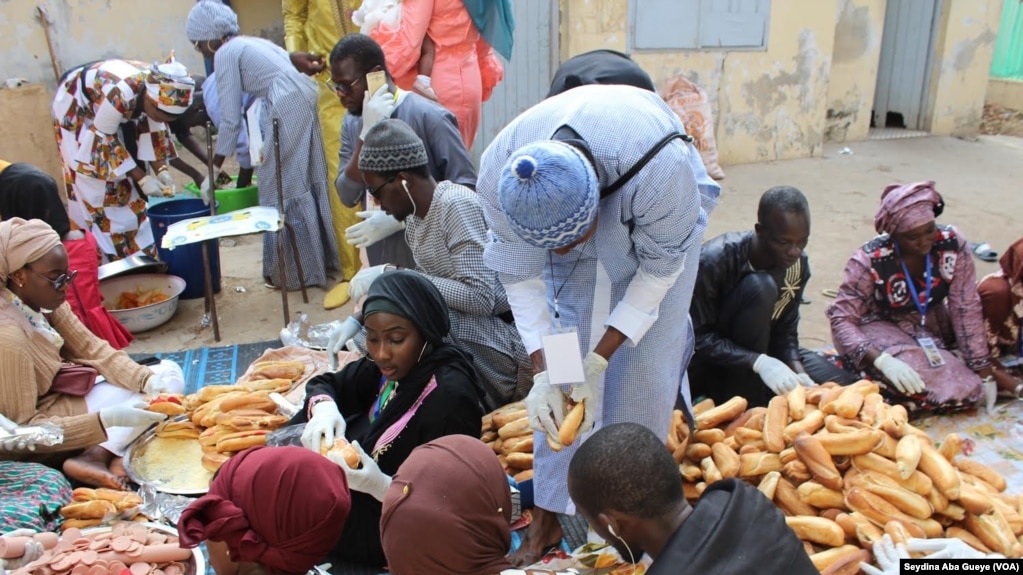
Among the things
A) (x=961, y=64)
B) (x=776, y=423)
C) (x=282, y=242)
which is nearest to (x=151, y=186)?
(x=282, y=242)

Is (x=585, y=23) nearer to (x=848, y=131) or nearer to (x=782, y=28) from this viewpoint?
(x=782, y=28)

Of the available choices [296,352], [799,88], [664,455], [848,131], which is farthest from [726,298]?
[848,131]

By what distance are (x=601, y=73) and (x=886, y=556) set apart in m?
2.29

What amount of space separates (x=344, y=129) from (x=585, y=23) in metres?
4.15

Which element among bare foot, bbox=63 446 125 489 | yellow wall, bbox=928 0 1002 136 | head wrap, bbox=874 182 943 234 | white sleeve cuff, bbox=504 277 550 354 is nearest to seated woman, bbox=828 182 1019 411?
head wrap, bbox=874 182 943 234

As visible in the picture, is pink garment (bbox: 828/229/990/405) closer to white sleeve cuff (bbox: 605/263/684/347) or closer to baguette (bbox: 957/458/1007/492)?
baguette (bbox: 957/458/1007/492)

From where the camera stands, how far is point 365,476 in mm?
2479

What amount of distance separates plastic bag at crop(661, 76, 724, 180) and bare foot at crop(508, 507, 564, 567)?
6203 millimetres

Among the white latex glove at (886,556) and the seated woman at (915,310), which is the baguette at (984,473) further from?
the seated woman at (915,310)

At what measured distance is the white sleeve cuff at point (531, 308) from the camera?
255 centimetres

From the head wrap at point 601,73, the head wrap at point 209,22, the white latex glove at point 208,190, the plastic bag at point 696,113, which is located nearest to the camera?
the head wrap at point 601,73

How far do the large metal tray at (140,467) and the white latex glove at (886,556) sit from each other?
2.31m

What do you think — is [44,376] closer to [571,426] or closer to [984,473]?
[571,426]

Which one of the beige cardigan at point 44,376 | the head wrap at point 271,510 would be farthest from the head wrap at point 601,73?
the beige cardigan at point 44,376
